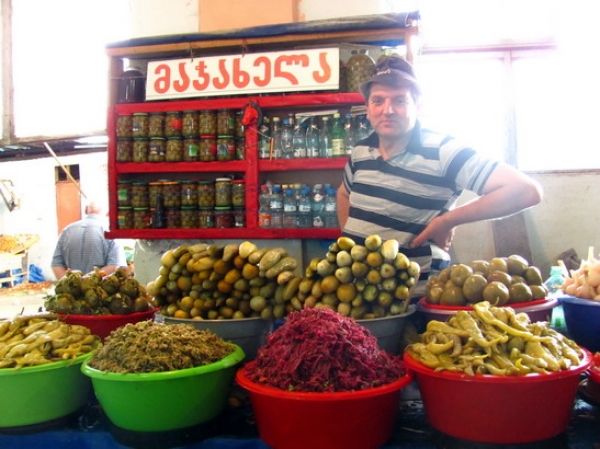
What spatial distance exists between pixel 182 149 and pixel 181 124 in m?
0.16

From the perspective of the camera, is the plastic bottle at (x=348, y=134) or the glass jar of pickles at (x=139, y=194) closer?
the plastic bottle at (x=348, y=134)

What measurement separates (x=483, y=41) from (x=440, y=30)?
14.6 inches

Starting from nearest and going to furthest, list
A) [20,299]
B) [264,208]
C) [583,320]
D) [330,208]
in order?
[583,320] < [330,208] < [264,208] < [20,299]

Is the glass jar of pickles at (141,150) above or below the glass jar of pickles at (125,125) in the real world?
below

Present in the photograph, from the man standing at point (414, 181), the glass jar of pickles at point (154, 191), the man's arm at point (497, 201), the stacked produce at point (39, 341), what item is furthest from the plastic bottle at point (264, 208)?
the stacked produce at point (39, 341)

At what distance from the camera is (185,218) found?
11.6 feet

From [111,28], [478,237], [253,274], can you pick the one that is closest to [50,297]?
[253,274]

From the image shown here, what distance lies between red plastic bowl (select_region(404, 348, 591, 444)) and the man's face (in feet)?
3.77

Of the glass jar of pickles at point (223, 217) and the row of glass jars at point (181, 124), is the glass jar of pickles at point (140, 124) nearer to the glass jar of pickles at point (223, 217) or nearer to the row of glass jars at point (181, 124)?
the row of glass jars at point (181, 124)

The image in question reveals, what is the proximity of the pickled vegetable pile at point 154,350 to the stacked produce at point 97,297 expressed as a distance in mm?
547

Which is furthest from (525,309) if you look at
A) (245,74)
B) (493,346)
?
(245,74)

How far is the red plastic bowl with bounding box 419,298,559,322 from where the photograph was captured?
1557 millimetres

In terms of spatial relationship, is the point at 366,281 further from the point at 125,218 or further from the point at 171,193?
the point at 125,218

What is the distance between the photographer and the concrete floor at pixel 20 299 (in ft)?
23.1
